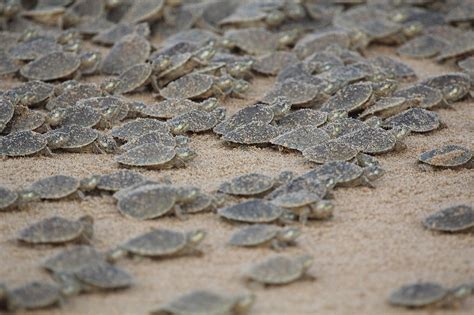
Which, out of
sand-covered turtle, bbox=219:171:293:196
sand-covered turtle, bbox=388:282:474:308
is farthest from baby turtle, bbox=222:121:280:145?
sand-covered turtle, bbox=388:282:474:308

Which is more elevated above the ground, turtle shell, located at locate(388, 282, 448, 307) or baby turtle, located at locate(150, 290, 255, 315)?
baby turtle, located at locate(150, 290, 255, 315)

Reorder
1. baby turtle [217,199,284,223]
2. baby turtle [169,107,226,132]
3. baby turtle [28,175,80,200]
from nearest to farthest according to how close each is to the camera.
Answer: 1. baby turtle [217,199,284,223]
2. baby turtle [28,175,80,200]
3. baby turtle [169,107,226,132]

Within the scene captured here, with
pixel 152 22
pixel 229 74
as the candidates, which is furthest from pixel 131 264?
pixel 152 22

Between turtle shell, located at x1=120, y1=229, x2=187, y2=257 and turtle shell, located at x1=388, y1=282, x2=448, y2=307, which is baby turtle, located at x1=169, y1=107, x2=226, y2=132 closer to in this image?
turtle shell, located at x1=120, y1=229, x2=187, y2=257

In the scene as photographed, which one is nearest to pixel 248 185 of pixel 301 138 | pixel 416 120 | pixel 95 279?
pixel 301 138

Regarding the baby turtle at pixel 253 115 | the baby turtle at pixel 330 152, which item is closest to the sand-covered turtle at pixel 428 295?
the baby turtle at pixel 330 152

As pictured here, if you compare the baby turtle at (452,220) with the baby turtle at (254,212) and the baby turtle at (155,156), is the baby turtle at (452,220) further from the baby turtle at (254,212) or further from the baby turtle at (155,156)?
the baby turtle at (155,156)

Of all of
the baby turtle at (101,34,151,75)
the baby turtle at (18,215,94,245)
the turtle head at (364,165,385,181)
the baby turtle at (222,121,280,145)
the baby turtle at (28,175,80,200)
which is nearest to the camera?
the baby turtle at (18,215,94,245)
